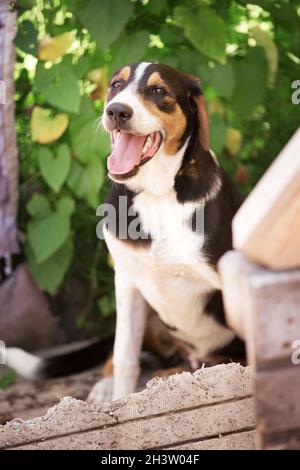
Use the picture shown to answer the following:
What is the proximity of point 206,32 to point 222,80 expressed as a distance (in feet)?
0.81

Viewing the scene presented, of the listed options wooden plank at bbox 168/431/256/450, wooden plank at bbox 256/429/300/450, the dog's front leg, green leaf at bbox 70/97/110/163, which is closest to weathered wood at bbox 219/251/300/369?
wooden plank at bbox 256/429/300/450

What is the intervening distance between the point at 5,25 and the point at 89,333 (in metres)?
1.60

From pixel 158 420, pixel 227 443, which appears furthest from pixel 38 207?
pixel 227 443

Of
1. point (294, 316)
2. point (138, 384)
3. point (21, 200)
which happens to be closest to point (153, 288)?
point (138, 384)

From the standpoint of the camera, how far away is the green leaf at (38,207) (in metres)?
3.32

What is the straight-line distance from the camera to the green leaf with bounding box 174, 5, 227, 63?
2881 mm

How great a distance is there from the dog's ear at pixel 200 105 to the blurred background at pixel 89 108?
452 mm

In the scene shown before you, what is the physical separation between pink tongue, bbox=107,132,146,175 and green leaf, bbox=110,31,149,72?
0.67 m

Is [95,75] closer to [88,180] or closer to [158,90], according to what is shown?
[88,180]

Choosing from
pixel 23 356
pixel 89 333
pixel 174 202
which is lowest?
pixel 89 333

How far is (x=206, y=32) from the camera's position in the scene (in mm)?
2885

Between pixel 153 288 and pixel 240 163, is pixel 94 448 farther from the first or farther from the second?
pixel 240 163

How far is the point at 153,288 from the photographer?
268 cm

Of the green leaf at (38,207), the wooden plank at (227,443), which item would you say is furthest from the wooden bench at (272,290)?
the green leaf at (38,207)
